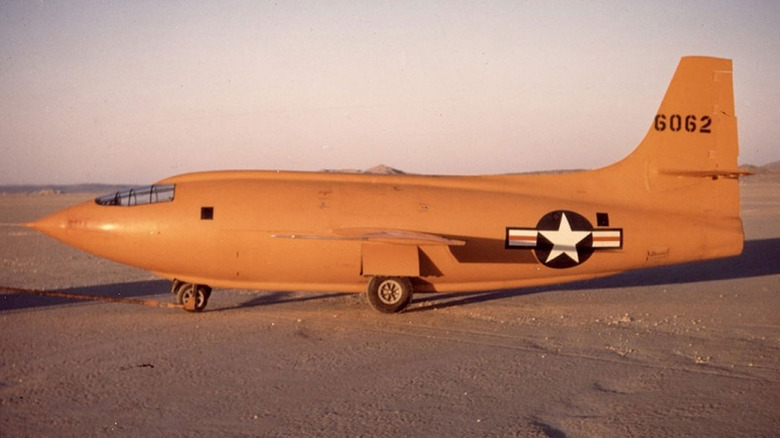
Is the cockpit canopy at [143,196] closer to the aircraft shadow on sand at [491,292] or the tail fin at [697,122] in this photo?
the aircraft shadow on sand at [491,292]

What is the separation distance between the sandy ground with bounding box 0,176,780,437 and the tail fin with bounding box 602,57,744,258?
7.10 feet

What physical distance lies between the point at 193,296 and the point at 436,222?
5.19m

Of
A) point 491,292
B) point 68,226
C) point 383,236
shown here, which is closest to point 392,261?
point 383,236

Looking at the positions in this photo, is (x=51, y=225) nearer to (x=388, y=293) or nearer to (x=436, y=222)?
(x=388, y=293)

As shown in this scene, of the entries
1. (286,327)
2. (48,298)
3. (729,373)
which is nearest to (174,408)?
(286,327)

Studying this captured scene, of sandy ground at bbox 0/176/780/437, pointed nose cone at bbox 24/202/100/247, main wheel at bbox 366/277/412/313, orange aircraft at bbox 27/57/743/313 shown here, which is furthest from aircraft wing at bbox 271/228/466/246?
pointed nose cone at bbox 24/202/100/247

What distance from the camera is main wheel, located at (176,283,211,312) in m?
12.7

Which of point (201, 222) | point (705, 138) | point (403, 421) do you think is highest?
point (705, 138)

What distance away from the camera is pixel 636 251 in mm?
13164

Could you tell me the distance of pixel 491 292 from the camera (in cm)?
1565

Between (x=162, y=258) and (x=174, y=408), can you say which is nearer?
(x=174, y=408)

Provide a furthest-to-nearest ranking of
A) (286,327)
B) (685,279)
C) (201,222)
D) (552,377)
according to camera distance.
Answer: (685,279) < (201,222) < (286,327) < (552,377)

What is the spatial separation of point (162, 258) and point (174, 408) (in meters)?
5.98

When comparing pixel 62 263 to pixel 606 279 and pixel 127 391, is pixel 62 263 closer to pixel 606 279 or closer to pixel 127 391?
pixel 127 391
